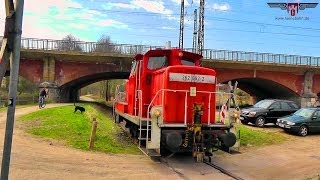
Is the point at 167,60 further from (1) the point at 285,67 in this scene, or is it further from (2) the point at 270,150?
(1) the point at 285,67

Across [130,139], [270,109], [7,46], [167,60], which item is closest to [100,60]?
[270,109]

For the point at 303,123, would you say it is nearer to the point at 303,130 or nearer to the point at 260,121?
the point at 303,130

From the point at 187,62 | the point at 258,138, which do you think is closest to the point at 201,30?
the point at 258,138

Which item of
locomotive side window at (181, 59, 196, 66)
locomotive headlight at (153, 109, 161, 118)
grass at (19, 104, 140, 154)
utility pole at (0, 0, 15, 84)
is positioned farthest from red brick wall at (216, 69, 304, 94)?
utility pole at (0, 0, 15, 84)

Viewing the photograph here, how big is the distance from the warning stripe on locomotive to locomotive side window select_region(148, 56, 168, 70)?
4.71 feet

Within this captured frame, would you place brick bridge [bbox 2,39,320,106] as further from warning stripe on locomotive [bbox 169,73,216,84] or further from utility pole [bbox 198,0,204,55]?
warning stripe on locomotive [bbox 169,73,216,84]

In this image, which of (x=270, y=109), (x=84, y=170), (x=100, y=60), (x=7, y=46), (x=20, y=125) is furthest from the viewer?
(x=100, y=60)

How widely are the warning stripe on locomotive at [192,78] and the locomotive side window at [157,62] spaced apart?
56.6 inches

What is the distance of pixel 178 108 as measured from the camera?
1127cm

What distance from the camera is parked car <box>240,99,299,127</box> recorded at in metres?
23.2

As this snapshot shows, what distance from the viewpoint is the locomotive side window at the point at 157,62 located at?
41.2 ft

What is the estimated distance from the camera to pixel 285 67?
4416 cm

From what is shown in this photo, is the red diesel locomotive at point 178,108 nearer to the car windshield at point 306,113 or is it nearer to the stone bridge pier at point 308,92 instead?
the car windshield at point 306,113

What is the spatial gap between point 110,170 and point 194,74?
3.70 meters
